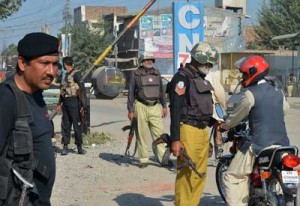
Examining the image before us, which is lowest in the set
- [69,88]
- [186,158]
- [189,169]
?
[189,169]

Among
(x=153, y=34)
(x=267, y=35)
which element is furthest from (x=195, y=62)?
(x=267, y=35)

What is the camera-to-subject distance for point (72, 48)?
56.9 m

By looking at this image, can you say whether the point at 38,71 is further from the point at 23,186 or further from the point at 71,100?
the point at 71,100

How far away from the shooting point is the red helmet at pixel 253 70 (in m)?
6.02

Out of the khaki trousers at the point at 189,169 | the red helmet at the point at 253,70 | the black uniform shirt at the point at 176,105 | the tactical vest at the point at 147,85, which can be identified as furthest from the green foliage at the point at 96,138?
the red helmet at the point at 253,70

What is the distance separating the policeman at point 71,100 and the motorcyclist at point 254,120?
239 inches

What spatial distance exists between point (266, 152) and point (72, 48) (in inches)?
2039

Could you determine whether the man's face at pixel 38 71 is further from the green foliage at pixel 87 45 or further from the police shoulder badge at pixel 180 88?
the green foliage at pixel 87 45

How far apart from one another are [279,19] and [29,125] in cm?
5276

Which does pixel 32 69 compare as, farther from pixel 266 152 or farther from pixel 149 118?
pixel 149 118

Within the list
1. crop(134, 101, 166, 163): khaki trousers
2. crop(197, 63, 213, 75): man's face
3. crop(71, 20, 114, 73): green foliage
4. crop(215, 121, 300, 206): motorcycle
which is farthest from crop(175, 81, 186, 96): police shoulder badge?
crop(71, 20, 114, 73): green foliage

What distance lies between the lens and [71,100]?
1194 cm

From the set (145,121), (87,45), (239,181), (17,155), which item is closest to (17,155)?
(17,155)

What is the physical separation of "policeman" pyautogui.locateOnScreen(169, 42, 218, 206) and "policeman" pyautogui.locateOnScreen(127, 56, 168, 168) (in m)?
3.71
